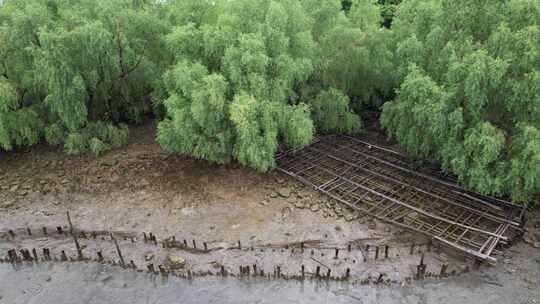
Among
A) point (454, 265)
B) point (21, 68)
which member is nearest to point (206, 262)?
point (454, 265)

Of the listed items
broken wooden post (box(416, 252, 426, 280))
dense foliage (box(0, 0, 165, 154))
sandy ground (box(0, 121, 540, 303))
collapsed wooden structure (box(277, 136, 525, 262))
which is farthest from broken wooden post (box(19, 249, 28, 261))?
broken wooden post (box(416, 252, 426, 280))

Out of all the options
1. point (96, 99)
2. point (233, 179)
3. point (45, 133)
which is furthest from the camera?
point (96, 99)

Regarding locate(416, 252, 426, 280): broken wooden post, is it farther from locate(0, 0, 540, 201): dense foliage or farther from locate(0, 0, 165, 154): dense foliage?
locate(0, 0, 165, 154): dense foliage

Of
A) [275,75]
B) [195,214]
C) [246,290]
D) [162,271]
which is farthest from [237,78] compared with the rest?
[246,290]

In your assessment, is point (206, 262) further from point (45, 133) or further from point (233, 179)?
point (45, 133)

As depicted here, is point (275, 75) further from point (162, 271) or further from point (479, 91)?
point (162, 271)

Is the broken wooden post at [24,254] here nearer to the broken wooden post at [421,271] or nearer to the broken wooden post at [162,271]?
the broken wooden post at [162,271]
